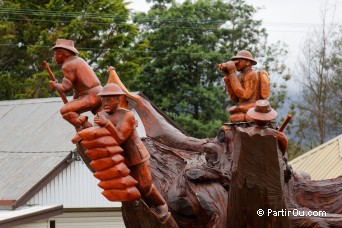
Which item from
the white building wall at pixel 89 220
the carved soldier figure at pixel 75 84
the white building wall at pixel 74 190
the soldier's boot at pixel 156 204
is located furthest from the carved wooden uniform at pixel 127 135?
the white building wall at pixel 89 220

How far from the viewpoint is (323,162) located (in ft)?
38.1

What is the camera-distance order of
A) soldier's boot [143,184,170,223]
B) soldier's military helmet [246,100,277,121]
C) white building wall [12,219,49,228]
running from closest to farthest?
soldier's military helmet [246,100,277,121], soldier's boot [143,184,170,223], white building wall [12,219,49,228]

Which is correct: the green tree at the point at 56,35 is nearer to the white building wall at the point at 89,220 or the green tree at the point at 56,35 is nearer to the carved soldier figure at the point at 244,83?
the white building wall at the point at 89,220

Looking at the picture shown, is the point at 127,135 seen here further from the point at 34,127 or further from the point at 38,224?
the point at 34,127

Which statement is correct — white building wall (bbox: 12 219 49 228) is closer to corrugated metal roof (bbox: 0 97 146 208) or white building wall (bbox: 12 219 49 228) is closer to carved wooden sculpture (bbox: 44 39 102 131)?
corrugated metal roof (bbox: 0 97 146 208)

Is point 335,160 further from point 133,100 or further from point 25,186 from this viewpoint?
point 133,100

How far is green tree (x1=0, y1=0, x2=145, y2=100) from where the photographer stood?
2145 centimetres

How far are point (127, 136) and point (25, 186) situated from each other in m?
7.38

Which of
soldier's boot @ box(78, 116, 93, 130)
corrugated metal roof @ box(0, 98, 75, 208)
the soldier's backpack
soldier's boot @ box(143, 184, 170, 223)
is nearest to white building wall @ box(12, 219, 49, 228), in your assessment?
corrugated metal roof @ box(0, 98, 75, 208)

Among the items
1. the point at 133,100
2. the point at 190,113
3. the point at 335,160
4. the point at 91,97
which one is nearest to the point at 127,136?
the point at 91,97

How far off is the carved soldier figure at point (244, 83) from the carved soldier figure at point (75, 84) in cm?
103

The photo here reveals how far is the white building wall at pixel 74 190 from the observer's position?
486 inches

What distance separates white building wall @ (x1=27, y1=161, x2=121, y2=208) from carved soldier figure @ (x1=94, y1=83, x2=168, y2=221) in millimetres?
7578

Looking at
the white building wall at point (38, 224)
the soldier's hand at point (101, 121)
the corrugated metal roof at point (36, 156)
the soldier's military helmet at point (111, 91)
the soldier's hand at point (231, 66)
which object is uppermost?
the soldier's hand at point (231, 66)
